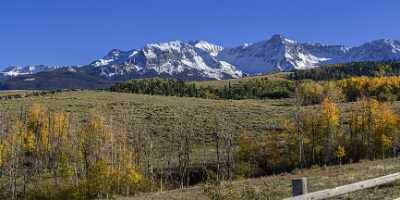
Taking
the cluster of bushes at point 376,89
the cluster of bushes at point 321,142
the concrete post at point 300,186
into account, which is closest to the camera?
the concrete post at point 300,186

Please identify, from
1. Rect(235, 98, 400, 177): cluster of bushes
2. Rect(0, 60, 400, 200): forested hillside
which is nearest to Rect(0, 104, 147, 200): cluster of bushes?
Rect(0, 60, 400, 200): forested hillside

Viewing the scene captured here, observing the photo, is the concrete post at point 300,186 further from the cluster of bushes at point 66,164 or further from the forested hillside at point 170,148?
the cluster of bushes at point 66,164

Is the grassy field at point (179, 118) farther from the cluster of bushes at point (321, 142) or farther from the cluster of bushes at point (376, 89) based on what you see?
the cluster of bushes at point (376, 89)

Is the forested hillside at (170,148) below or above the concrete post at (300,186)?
below

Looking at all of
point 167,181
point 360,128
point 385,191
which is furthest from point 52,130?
point 385,191

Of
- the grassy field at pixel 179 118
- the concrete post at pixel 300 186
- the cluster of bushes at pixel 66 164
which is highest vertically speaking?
the concrete post at pixel 300 186

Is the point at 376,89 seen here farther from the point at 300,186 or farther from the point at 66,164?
the point at 300,186

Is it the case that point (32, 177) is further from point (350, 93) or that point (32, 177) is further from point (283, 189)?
point (350, 93)

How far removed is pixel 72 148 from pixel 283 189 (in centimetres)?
6160

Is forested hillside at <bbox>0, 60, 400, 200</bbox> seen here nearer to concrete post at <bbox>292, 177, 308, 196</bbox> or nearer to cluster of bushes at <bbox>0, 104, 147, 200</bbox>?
cluster of bushes at <bbox>0, 104, 147, 200</bbox>

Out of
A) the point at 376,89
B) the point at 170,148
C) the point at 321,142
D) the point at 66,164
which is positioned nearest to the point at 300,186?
the point at 66,164

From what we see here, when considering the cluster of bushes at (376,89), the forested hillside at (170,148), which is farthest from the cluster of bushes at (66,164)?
the cluster of bushes at (376,89)

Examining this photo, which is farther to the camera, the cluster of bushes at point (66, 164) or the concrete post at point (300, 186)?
the cluster of bushes at point (66, 164)

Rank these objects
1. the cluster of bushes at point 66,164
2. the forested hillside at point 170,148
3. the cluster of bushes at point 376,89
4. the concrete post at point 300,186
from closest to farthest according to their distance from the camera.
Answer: the concrete post at point 300,186, the cluster of bushes at point 66,164, the forested hillside at point 170,148, the cluster of bushes at point 376,89
